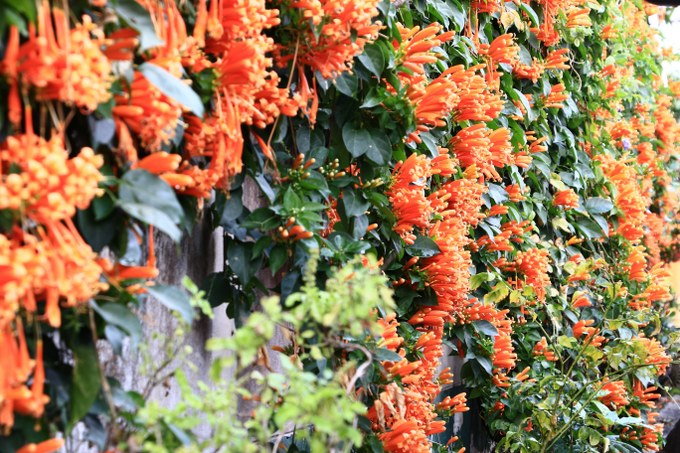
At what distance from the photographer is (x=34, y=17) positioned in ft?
4.12

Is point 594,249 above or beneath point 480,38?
beneath

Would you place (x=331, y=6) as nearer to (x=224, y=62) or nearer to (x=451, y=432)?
(x=224, y=62)

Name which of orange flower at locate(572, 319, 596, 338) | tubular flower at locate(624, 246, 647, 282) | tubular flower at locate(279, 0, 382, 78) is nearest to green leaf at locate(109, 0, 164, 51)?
tubular flower at locate(279, 0, 382, 78)

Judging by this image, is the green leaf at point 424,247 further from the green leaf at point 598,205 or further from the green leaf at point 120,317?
the green leaf at point 598,205

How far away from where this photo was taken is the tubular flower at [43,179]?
4.05 feet

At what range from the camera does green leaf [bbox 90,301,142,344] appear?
4.74ft

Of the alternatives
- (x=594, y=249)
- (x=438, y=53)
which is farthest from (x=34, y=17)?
(x=594, y=249)

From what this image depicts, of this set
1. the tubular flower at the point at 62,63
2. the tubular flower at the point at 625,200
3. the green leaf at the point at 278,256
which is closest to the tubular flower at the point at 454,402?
the green leaf at the point at 278,256

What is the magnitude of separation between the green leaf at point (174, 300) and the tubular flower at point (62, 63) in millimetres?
366

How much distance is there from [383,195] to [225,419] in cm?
133

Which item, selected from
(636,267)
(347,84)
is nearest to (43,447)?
(347,84)

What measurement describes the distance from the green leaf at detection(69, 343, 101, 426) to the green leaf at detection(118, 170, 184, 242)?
240 mm

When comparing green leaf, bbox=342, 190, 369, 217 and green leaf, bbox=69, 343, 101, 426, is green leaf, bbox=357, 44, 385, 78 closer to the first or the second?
green leaf, bbox=342, 190, 369, 217

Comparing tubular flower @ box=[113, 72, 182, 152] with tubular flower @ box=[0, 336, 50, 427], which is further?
tubular flower @ box=[113, 72, 182, 152]
